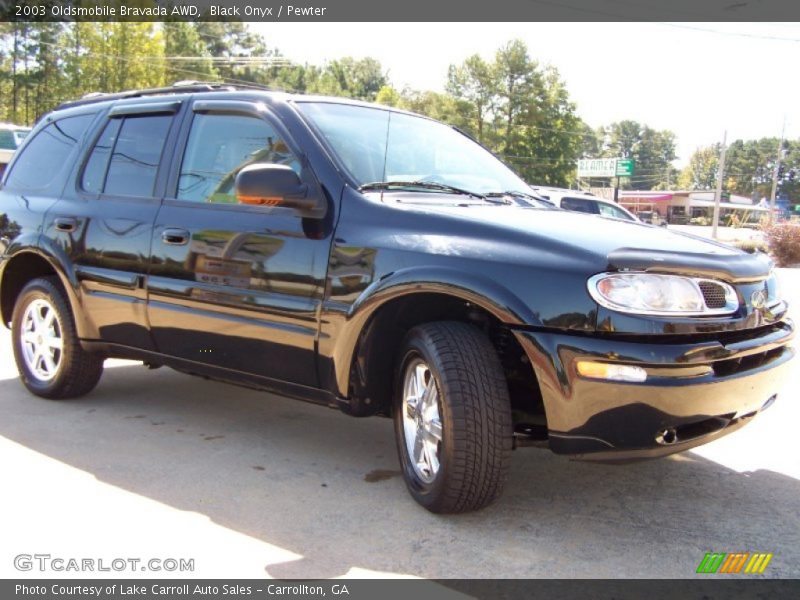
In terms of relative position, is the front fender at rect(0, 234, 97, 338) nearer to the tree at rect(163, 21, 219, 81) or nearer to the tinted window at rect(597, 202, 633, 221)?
the tinted window at rect(597, 202, 633, 221)

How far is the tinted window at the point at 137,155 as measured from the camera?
4508 millimetres

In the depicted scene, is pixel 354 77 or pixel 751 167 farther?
pixel 751 167

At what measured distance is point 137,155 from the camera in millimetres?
4652

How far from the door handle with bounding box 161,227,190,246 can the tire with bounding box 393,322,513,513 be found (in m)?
1.45

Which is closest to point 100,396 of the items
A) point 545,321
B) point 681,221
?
point 545,321

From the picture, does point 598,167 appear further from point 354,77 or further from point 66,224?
point 66,224

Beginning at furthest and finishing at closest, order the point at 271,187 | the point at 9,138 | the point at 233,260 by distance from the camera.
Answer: the point at 9,138
the point at 233,260
the point at 271,187

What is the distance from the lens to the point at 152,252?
430 centimetres

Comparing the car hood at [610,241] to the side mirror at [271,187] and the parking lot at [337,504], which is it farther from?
the parking lot at [337,504]

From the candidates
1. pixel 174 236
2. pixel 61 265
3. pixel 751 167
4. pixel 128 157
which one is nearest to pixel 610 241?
pixel 174 236

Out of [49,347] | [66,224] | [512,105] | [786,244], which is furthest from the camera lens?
[512,105]

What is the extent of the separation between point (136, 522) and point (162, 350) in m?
1.31

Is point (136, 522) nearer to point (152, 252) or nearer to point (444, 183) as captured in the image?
point (152, 252)

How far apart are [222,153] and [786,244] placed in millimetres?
A: 19380
